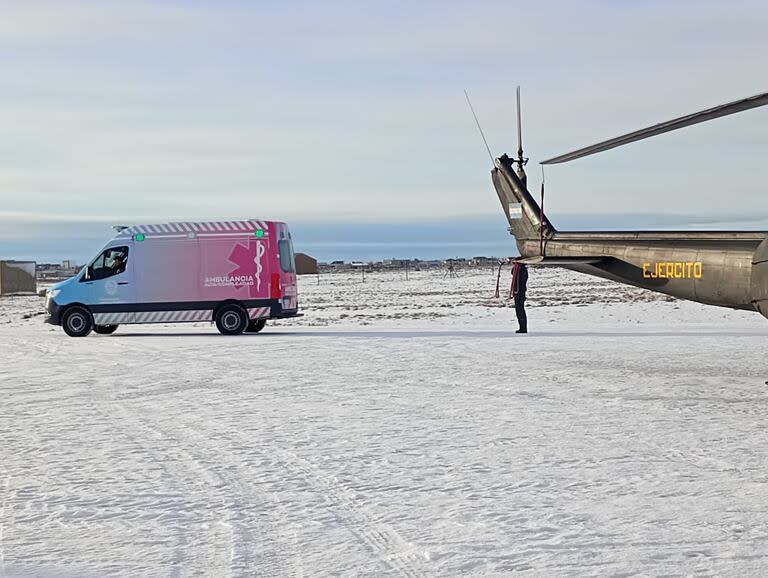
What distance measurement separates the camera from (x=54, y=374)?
43.1 ft

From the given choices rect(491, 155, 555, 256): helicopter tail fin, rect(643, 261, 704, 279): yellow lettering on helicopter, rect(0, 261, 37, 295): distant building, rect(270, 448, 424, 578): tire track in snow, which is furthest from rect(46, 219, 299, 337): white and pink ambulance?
rect(0, 261, 37, 295): distant building

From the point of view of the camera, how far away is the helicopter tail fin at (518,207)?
1742 centimetres

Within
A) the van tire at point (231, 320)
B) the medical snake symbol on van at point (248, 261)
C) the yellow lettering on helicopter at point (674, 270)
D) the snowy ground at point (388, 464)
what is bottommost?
the snowy ground at point (388, 464)

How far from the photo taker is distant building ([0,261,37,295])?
2120 inches

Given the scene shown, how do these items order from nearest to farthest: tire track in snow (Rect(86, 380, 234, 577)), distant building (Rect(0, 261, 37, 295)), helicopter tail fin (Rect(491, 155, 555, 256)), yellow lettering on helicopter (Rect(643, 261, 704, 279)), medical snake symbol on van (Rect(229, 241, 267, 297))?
1. tire track in snow (Rect(86, 380, 234, 577))
2. yellow lettering on helicopter (Rect(643, 261, 704, 279))
3. helicopter tail fin (Rect(491, 155, 555, 256))
4. medical snake symbol on van (Rect(229, 241, 267, 297))
5. distant building (Rect(0, 261, 37, 295))

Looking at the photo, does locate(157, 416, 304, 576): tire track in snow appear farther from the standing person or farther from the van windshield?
the van windshield

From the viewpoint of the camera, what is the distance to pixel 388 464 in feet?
22.6

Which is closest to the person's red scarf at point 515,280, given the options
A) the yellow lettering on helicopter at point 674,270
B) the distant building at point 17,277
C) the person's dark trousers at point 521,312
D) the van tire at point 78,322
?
the person's dark trousers at point 521,312

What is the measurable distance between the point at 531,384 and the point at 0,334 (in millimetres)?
15464

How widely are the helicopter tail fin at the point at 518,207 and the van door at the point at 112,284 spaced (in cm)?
825

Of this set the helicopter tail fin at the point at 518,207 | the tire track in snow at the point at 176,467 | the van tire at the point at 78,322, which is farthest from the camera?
A: the van tire at the point at 78,322

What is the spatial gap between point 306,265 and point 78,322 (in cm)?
7976

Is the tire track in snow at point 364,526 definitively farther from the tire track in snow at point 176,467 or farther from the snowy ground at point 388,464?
the tire track in snow at point 176,467

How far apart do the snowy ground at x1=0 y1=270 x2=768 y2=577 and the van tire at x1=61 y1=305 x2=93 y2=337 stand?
5482mm
